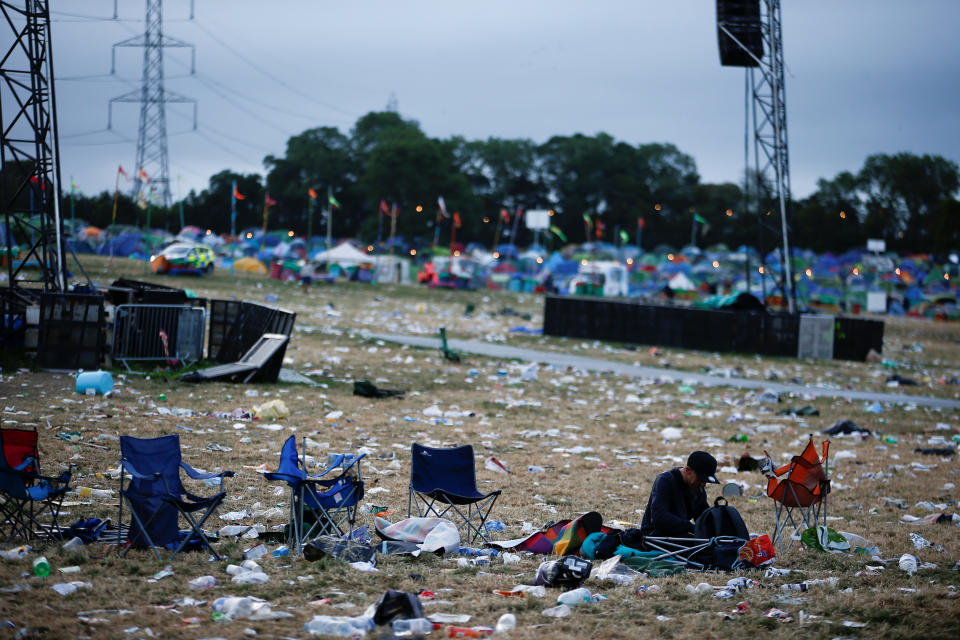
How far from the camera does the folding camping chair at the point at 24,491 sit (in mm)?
5859

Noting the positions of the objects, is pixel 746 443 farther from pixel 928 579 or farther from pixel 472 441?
pixel 928 579

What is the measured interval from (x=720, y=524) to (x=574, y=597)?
1.57 m

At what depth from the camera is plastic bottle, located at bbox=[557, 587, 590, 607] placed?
17.0 feet

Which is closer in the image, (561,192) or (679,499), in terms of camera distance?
(679,499)

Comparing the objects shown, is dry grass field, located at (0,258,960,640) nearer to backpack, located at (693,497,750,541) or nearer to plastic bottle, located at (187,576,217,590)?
plastic bottle, located at (187,576,217,590)

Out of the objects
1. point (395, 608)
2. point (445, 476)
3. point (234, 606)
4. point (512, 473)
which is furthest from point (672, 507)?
point (234, 606)

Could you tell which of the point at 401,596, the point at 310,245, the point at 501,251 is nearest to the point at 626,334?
the point at 401,596

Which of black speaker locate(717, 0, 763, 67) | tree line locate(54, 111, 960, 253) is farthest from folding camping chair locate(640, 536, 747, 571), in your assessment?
tree line locate(54, 111, 960, 253)

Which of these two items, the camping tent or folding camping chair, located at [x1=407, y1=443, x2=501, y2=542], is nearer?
folding camping chair, located at [x1=407, y1=443, x2=501, y2=542]

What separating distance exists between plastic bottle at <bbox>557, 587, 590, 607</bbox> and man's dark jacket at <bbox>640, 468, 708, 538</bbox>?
1.19 metres

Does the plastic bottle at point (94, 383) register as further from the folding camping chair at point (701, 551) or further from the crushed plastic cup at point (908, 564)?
the crushed plastic cup at point (908, 564)

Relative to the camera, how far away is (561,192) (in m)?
107

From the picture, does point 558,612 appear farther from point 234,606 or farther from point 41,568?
point 41,568

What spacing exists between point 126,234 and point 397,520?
52846 mm
